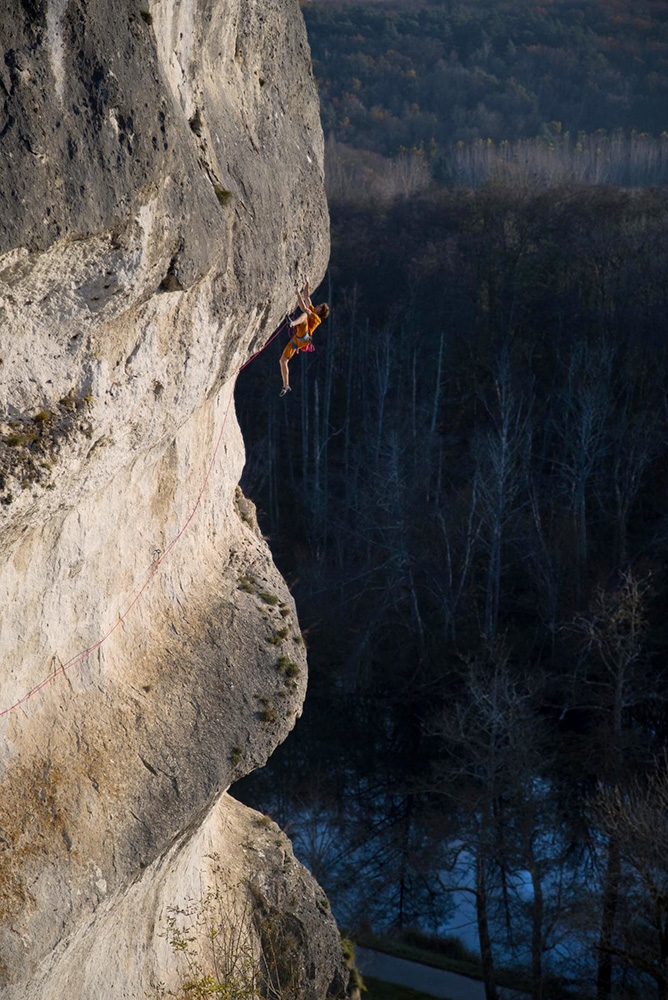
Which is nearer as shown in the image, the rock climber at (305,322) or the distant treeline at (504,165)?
the rock climber at (305,322)

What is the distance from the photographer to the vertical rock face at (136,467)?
186 inches

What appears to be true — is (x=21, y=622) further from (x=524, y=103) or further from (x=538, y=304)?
(x=524, y=103)

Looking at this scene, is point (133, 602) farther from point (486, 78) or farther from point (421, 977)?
point (486, 78)

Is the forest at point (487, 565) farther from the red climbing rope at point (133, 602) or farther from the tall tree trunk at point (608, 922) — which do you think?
the red climbing rope at point (133, 602)

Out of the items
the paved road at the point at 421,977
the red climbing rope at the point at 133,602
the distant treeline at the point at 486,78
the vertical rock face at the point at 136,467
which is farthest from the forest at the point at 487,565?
the distant treeline at the point at 486,78

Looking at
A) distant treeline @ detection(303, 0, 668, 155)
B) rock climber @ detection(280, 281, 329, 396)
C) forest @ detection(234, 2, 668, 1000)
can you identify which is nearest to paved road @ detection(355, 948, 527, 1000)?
forest @ detection(234, 2, 668, 1000)

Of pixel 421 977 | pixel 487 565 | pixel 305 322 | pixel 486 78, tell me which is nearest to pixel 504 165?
pixel 486 78

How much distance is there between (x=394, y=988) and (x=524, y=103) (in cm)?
5194

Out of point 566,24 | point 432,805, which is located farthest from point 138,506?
point 566,24

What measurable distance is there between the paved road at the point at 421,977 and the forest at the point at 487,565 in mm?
660

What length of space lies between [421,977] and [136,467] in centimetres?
1392

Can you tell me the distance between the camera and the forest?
60.8ft

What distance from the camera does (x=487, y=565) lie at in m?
27.0

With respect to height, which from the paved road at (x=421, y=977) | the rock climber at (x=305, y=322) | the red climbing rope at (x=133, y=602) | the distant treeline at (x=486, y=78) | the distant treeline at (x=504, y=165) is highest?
the rock climber at (x=305, y=322)
